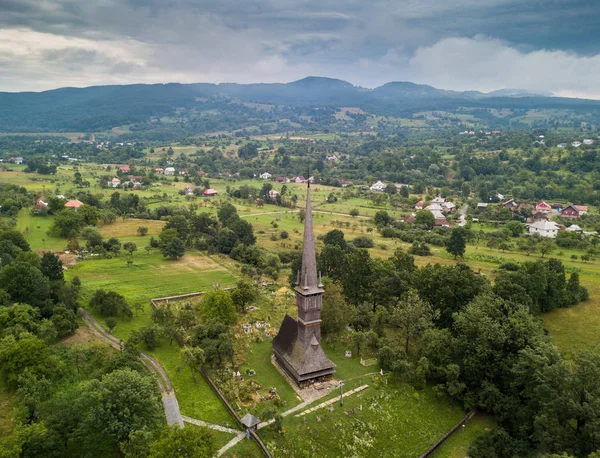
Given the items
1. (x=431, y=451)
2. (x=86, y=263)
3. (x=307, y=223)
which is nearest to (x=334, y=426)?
(x=431, y=451)

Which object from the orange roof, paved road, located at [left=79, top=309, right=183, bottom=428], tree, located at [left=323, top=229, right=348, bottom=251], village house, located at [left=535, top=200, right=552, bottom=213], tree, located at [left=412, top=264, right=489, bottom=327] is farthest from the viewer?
village house, located at [left=535, top=200, right=552, bottom=213]

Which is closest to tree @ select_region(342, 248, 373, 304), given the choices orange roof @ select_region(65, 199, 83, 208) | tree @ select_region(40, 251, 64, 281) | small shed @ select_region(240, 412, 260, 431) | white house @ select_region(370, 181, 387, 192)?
small shed @ select_region(240, 412, 260, 431)

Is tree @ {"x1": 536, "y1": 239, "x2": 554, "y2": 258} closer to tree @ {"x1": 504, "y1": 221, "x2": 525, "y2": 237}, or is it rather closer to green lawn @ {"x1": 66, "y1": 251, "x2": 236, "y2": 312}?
tree @ {"x1": 504, "y1": 221, "x2": 525, "y2": 237}

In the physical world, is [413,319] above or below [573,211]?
above

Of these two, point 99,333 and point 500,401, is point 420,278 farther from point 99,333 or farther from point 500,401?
point 99,333

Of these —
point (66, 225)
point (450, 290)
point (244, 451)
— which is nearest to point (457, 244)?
point (450, 290)

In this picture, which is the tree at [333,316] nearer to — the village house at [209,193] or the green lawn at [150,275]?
the green lawn at [150,275]

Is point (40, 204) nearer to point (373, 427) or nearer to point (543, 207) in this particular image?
point (373, 427)
